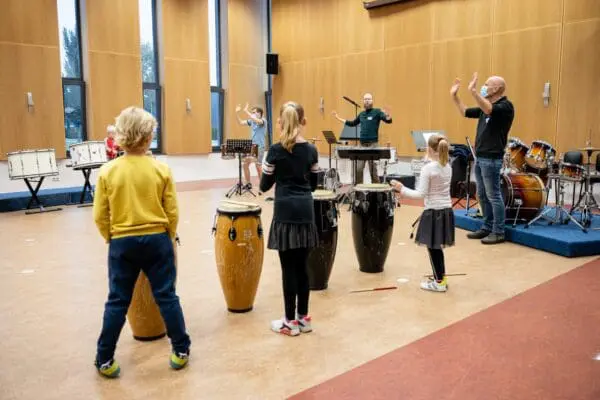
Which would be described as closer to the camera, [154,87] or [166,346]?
[166,346]

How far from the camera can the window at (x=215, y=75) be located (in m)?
13.3

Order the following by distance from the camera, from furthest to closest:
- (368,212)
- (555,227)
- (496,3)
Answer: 1. (496,3)
2. (555,227)
3. (368,212)

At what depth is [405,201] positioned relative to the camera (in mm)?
9219

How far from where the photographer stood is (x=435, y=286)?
4391 millimetres

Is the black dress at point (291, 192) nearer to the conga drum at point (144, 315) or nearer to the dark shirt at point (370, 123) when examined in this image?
the conga drum at point (144, 315)

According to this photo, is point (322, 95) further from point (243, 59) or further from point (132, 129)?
point (132, 129)

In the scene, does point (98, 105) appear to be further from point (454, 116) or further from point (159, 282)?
point (159, 282)

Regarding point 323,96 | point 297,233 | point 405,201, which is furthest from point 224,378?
point 323,96

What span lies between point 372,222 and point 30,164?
608cm

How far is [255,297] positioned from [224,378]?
52.8 inches

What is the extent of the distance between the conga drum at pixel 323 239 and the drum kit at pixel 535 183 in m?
2.79

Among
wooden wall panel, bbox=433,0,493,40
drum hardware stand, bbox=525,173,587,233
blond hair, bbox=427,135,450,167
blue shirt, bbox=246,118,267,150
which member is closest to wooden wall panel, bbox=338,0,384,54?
wooden wall panel, bbox=433,0,493,40

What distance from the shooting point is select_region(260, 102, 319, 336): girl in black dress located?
3.25 meters

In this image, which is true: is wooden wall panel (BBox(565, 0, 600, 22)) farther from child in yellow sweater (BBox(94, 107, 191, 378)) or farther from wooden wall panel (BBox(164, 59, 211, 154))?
child in yellow sweater (BBox(94, 107, 191, 378))
